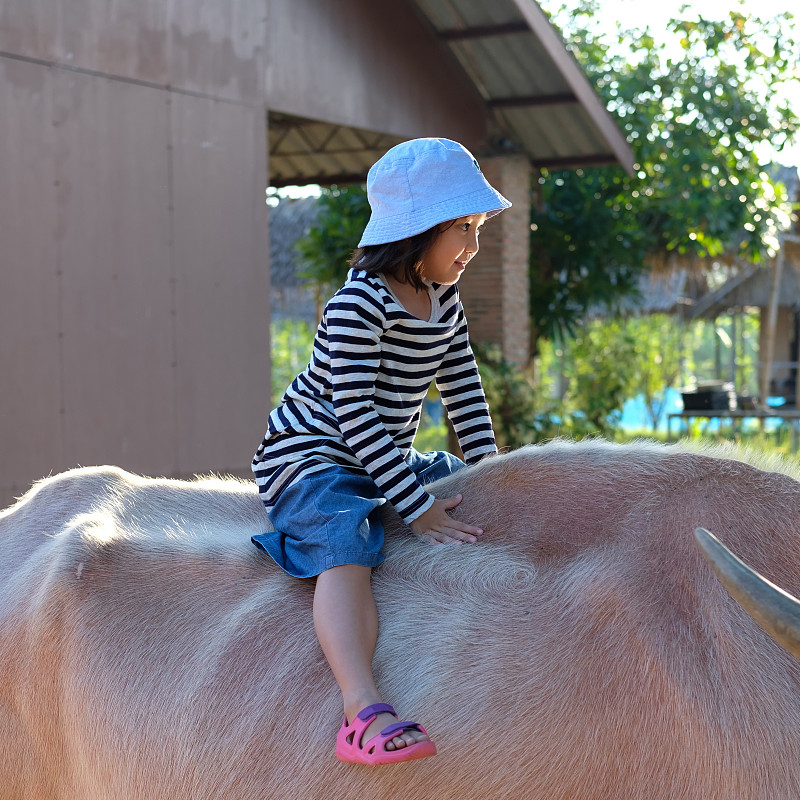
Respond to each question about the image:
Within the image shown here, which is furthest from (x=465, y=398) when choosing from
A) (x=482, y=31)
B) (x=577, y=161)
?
(x=577, y=161)

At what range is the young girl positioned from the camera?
229 cm

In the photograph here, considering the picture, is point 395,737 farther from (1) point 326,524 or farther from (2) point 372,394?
(2) point 372,394

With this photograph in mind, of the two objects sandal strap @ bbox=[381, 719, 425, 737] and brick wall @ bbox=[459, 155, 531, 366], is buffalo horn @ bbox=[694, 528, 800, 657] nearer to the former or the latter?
sandal strap @ bbox=[381, 719, 425, 737]

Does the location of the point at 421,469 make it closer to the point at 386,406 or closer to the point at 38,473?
the point at 386,406

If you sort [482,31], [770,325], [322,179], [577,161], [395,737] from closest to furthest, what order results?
[395,737] < [482,31] < [577,161] < [322,179] < [770,325]

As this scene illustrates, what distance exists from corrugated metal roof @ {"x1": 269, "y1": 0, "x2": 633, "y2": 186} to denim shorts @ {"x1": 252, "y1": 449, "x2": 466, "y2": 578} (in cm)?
705

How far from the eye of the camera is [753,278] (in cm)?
2028

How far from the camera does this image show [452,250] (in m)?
2.39

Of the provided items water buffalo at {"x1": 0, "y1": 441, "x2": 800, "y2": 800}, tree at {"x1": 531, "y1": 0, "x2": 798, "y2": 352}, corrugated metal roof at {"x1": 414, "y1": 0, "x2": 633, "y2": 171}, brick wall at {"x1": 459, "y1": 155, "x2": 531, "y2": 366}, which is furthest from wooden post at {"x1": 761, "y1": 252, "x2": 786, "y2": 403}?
water buffalo at {"x1": 0, "y1": 441, "x2": 800, "y2": 800}

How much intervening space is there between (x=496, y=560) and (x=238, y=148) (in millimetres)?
6143

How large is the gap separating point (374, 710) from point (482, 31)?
843 centimetres

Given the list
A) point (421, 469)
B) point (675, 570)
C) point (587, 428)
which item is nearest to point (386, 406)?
point (421, 469)

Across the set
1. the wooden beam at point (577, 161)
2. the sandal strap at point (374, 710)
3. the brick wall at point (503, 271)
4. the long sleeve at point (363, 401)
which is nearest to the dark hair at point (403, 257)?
the long sleeve at point (363, 401)

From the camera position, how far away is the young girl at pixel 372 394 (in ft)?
7.50
